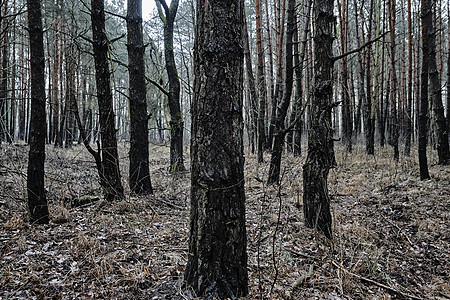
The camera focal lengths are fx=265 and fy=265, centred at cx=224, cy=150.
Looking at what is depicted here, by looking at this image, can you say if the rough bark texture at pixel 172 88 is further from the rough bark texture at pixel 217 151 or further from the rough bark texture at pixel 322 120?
the rough bark texture at pixel 217 151

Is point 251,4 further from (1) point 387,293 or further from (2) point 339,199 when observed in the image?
(1) point 387,293

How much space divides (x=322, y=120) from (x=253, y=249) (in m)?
1.90

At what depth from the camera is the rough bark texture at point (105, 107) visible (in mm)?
4312

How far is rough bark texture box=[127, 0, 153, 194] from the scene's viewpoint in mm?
5188

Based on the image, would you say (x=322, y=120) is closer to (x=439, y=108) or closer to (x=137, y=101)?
(x=137, y=101)

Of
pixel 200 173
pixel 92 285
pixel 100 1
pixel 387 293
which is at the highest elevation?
pixel 100 1

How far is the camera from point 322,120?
3572mm

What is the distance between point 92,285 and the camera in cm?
228

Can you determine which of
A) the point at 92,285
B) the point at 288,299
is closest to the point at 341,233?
the point at 288,299

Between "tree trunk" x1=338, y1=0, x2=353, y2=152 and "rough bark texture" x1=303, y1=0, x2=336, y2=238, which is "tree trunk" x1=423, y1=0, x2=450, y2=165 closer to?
"tree trunk" x1=338, y1=0, x2=353, y2=152

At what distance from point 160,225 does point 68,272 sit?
1537mm

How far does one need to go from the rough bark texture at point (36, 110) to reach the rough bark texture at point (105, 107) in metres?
1.04

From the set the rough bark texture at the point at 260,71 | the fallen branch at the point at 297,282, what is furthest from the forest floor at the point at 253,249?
the rough bark texture at the point at 260,71

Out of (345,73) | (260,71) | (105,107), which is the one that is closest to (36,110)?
(105,107)
